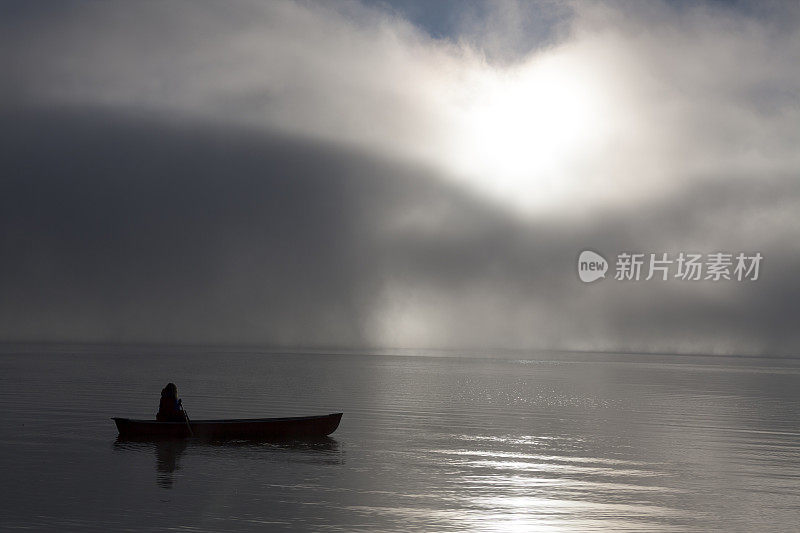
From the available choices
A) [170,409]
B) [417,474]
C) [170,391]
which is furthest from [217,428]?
[417,474]

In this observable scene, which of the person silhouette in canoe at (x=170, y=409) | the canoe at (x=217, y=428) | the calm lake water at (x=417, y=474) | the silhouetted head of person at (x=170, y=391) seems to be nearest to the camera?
the calm lake water at (x=417, y=474)

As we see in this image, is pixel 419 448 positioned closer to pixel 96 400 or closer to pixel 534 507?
pixel 534 507

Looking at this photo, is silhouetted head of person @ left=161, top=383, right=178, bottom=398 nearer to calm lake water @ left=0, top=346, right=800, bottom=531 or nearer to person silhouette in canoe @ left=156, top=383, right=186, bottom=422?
person silhouette in canoe @ left=156, top=383, right=186, bottom=422

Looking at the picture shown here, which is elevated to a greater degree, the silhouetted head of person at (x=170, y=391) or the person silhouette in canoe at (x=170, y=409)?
the silhouetted head of person at (x=170, y=391)

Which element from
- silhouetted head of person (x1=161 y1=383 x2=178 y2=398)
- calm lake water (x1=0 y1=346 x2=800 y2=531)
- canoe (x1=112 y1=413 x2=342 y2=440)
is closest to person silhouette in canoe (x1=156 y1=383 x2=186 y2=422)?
silhouetted head of person (x1=161 y1=383 x2=178 y2=398)

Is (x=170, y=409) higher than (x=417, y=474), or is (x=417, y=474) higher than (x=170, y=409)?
(x=170, y=409)

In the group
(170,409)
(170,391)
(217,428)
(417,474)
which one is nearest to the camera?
(417,474)

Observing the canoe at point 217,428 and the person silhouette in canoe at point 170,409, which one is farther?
the person silhouette in canoe at point 170,409

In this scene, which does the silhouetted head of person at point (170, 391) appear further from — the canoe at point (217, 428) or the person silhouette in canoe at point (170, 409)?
the canoe at point (217, 428)

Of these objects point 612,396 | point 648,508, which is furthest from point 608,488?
point 612,396

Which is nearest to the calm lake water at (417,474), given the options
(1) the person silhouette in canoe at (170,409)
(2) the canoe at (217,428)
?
(2) the canoe at (217,428)

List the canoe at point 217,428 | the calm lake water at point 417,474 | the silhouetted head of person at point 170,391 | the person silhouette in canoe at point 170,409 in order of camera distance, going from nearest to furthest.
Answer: the calm lake water at point 417,474
the canoe at point 217,428
the silhouetted head of person at point 170,391
the person silhouette in canoe at point 170,409

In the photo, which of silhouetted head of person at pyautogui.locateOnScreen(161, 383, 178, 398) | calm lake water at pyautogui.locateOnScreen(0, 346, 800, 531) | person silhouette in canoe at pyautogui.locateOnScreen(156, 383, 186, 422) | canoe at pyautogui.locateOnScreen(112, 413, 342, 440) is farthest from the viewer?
person silhouette in canoe at pyautogui.locateOnScreen(156, 383, 186, 422)

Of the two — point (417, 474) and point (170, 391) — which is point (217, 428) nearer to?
point (170, 391)
